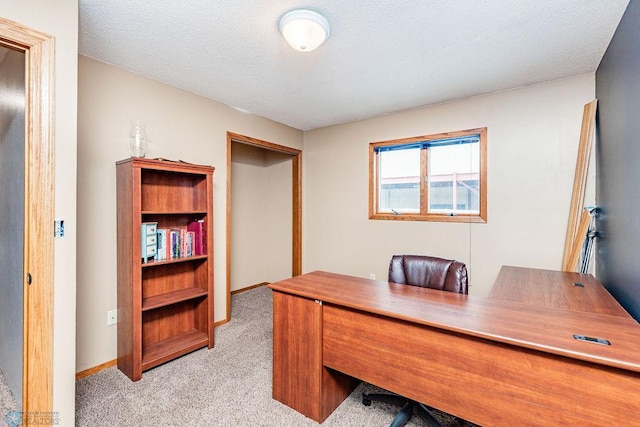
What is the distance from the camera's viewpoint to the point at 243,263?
14.6ft

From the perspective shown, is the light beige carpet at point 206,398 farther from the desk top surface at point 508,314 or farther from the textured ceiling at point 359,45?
the textured ceiling at point 359,45

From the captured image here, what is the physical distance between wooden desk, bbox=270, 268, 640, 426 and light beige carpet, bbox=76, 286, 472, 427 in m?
0.12

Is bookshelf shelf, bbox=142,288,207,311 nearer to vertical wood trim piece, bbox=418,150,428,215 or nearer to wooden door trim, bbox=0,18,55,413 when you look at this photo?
wooden door trim, bbox=0,18,55,413

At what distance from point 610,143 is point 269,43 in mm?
2502

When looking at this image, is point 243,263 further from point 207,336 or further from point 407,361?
point 407,361

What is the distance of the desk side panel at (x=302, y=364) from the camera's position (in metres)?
1.71

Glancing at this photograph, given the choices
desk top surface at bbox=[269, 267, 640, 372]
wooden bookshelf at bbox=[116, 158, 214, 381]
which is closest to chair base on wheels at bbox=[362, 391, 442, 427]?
desk top surface at bbox=[269, 267, 640, 372]

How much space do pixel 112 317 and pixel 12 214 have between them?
1029 mm

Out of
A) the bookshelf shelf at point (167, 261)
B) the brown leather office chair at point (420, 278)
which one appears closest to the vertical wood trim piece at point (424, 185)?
the brown leather office chair at point (420, 278)

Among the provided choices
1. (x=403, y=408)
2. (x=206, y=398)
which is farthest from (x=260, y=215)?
(x=403, y=408)

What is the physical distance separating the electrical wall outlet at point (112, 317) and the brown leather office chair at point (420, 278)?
2051mm

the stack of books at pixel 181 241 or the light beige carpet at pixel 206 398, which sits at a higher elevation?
the stack of books at pixel 181 241

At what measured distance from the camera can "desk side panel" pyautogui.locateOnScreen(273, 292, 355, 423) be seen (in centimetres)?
171

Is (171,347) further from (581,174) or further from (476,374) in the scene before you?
(581,174)
